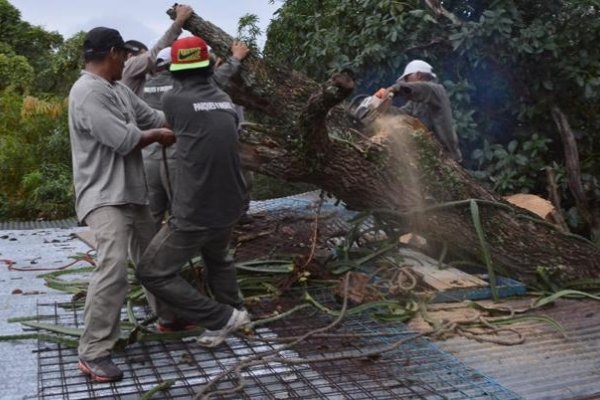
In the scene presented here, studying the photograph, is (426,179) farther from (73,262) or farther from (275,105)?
(73,262)

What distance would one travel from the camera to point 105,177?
3.91 m

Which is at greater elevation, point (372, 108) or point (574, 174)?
point (372, 108)

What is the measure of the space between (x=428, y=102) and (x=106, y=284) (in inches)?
126

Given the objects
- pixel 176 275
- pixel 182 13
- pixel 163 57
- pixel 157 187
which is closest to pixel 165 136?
pixel 176 275

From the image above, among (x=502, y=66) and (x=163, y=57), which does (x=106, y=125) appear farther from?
(x=502, y=66)

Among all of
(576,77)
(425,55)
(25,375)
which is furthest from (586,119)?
(25,375)

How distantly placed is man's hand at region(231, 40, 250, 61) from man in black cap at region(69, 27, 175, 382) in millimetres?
1279

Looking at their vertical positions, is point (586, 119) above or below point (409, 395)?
above

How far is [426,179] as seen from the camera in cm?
538

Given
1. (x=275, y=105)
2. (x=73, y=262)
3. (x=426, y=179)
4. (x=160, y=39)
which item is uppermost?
(x=160, y=39)

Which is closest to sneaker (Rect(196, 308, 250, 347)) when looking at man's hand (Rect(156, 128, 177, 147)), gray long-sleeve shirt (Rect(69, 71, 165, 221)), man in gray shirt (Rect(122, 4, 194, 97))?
gray long-sleeve shirt (Rect(69, 71, 165, 221))

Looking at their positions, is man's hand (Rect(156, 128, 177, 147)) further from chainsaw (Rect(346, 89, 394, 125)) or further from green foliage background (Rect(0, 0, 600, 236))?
green foliage background (Rect(0, 0, 600, 236))

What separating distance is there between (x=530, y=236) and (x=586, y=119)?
9.33 ft

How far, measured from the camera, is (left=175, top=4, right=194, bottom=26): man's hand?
5.48m
